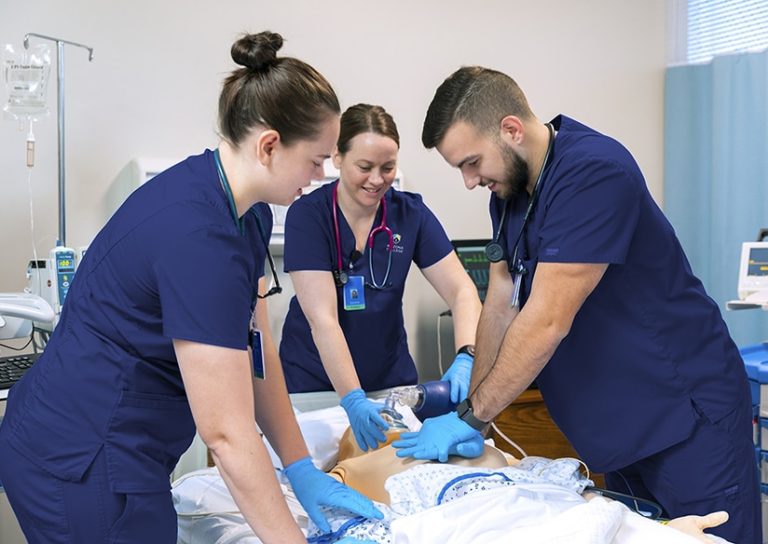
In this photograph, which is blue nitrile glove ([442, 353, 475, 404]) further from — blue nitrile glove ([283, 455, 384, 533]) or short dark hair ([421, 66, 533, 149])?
short dark hair ([421, 66, 533, 149])

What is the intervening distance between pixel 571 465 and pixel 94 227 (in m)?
2.00

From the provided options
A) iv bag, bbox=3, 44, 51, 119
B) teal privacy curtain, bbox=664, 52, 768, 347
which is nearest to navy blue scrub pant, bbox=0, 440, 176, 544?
iv bag, bbox=3, 44, 51, 119

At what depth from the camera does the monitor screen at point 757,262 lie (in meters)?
2.57

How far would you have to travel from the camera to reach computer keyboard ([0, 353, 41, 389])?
1.92 meters

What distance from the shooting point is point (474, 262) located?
128 inches

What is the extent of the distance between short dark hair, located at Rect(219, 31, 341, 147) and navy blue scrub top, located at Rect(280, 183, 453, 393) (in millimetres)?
911

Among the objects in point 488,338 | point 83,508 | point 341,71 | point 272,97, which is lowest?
point 83,508

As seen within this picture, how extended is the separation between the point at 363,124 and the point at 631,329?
1.00 metres

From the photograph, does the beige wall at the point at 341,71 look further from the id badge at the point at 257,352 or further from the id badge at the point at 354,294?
the id badge at the point at 257,352

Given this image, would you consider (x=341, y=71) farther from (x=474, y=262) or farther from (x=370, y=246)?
(x=370, y=246)

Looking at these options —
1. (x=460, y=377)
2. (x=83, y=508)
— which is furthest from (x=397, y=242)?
(x=83, y=508)

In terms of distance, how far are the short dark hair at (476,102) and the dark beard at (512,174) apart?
6 cm

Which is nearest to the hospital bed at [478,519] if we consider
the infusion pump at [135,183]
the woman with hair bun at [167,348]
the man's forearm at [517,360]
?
the man's forearm at [517,360]

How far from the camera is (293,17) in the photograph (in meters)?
3.14
